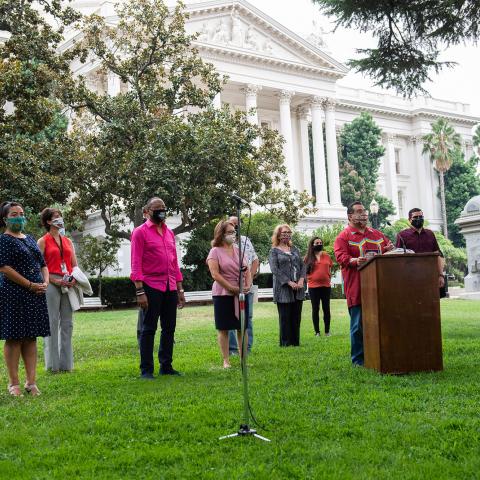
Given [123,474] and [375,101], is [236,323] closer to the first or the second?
[123,474]

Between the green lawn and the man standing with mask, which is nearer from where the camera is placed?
the green lawn

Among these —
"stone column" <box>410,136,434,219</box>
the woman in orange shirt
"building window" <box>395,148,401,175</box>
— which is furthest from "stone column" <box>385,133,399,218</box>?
the woman in orange shirt

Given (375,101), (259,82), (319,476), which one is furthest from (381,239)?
(375,101)

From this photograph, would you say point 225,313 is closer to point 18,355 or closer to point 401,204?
point 18,355

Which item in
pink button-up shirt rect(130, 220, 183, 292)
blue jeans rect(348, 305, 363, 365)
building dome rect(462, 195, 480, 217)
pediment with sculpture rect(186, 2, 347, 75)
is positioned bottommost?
blue jeans rect(348, 305, 363, 365)

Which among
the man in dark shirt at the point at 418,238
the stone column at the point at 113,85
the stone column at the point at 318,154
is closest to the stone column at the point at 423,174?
the stone column at the point at 318,154

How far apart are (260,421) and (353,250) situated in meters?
3.71

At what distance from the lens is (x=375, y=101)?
75.1 metres

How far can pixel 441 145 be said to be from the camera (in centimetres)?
7056

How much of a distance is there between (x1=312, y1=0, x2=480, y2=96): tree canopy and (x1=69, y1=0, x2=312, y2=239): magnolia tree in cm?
930

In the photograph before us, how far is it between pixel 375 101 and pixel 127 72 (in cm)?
5778

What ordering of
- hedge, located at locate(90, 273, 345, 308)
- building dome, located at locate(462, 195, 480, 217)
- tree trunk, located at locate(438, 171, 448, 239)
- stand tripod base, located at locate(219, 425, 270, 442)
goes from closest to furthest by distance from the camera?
stand tripod base, located at locate(219, 425, 270, 442) < building dome, located at locate(462, 195, 480, 217) < hedge, located at locate(90, 273, 345, 308) < tree trunk, located at locate(438, 171, 448, 239)

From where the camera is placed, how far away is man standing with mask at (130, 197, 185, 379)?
8.50 m

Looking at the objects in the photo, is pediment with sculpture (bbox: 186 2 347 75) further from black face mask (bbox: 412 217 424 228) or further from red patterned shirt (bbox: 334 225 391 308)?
red patterned shirt (bbox: 334 225 391 308)
